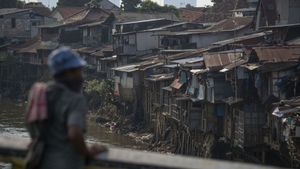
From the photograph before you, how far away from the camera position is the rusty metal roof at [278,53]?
68.7 feet

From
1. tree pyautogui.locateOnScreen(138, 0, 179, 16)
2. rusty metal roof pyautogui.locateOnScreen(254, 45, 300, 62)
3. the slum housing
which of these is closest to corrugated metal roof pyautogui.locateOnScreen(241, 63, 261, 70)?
the slum housing

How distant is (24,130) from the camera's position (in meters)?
35.9

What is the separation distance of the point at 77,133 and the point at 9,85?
53506 mm

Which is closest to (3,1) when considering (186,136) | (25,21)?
(25,21)

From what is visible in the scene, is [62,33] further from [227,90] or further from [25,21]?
[227,90]

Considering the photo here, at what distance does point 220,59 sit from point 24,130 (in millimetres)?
16159

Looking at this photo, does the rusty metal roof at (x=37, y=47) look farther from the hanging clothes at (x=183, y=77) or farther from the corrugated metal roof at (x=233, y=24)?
the hanging clothes at (x=183, y=77)

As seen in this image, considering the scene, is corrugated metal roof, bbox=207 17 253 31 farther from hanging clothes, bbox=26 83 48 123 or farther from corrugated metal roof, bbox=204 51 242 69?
hanging clothes, bbox=26 83 48 123

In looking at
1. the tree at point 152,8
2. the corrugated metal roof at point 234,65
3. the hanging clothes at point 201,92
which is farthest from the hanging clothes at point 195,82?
the tree at point 152,8

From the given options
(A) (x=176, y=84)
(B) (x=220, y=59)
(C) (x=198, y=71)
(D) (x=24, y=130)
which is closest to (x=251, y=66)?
(B) (x=220, y=59)

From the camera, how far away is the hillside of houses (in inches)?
818

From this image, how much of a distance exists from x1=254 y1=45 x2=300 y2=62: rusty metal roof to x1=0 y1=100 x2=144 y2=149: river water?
11.4 m

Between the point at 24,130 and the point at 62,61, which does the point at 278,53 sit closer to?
the point at 62,61

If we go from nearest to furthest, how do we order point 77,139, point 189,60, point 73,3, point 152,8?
point 77,139 < point 189,60 < point 152,8 < point 73,3
